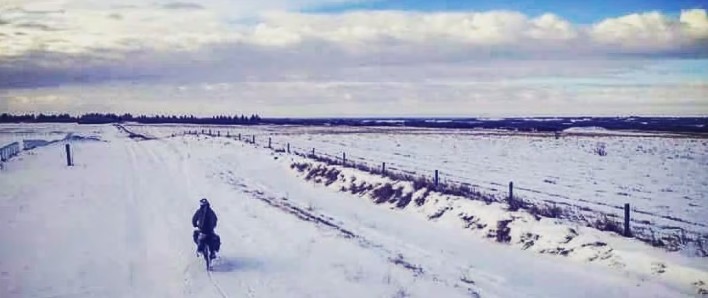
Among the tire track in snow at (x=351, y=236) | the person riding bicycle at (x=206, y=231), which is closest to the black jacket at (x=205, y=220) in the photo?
the person riding bicycle at (x=206, y=231)

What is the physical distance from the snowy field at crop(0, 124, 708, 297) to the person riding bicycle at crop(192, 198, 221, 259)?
15.7 inches

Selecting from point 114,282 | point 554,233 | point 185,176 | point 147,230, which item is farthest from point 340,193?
point 114,282

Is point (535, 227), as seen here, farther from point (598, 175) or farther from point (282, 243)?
point (598, 175)

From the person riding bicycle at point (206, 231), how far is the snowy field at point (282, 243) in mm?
399

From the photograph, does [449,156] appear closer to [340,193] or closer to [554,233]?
[340,193]

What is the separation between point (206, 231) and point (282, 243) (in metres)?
2.73

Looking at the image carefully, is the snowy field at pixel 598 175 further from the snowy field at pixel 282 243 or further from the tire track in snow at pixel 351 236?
the tire track in snow at pixel 351 236

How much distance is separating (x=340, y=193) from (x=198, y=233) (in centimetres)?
1269

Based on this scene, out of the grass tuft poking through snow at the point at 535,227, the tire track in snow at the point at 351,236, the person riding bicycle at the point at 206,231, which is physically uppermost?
the person riding bicycle at the point at 206,231

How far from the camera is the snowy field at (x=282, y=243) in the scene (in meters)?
11.1

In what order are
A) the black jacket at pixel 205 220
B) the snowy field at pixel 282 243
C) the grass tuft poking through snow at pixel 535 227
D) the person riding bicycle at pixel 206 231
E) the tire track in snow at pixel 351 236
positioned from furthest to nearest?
the black jacket at pixel 205 220, the person riding bicycle at pixel 206 231, the grass tuft poking through snow at pixel 535 227, the tire track in snow at pixel 351 236, the snowy field at pixel 282 243

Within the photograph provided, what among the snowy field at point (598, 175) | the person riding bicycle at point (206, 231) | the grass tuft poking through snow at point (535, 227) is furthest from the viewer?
the snowy field at point (598, 175)

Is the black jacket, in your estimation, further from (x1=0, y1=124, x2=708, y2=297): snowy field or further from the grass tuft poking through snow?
the grass tuft poking through snow

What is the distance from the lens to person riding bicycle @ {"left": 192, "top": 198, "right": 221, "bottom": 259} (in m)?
12.4
